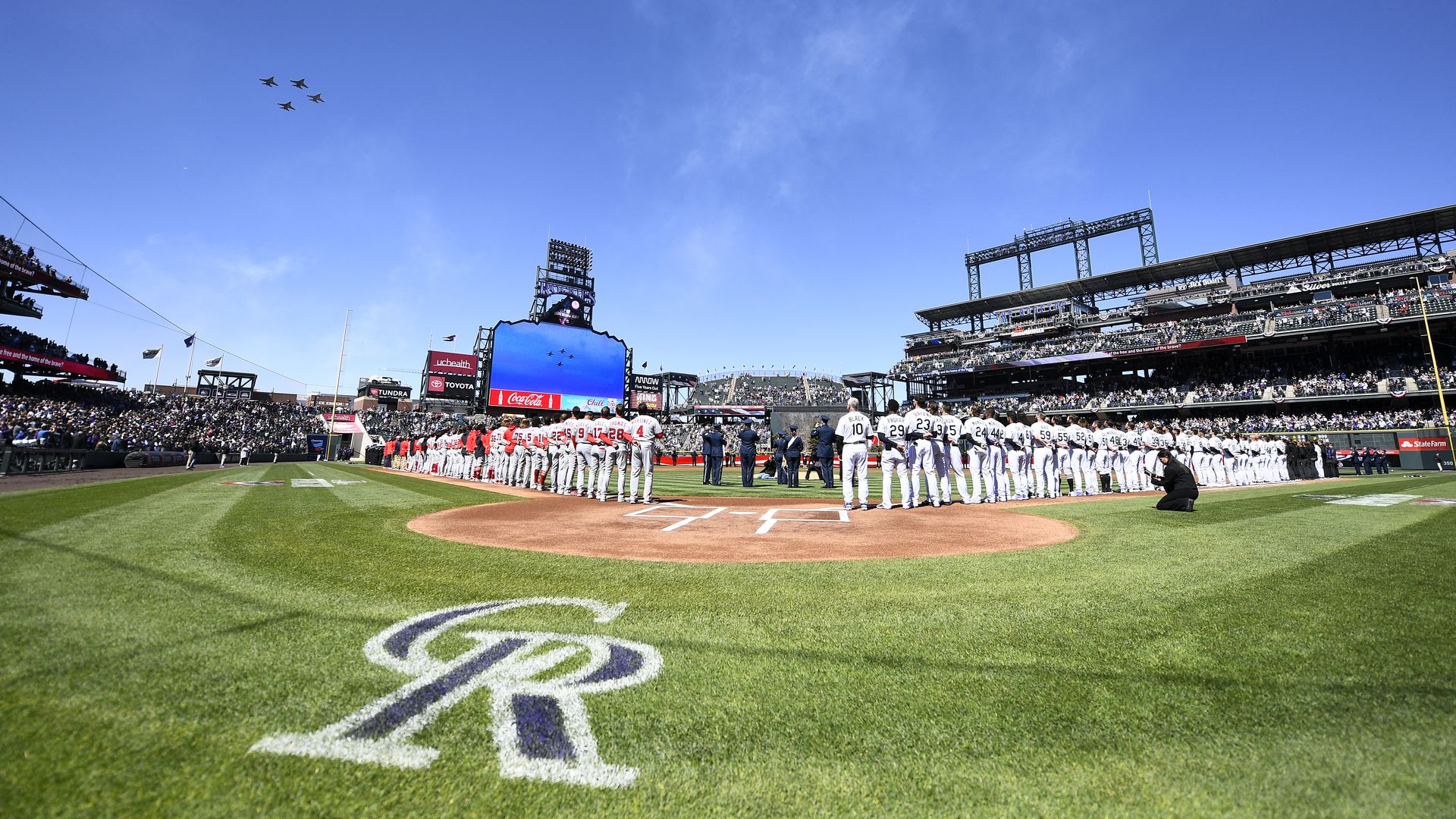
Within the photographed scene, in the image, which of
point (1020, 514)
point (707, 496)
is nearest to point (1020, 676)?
point (1020, 514)

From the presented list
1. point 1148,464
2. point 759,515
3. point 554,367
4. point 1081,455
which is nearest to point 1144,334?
point 1148,464

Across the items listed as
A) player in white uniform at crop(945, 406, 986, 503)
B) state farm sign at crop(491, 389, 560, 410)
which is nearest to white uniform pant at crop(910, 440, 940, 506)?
player in white uniform at crop(945, 406, 986, 503)

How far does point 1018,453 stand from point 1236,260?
46.3 metres

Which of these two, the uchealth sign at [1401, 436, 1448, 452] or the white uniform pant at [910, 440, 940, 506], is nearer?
the white uniform pant at [910, 440, 940, 506]

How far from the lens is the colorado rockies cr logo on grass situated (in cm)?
174

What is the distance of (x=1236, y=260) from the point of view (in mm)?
43656

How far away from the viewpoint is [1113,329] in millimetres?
48938

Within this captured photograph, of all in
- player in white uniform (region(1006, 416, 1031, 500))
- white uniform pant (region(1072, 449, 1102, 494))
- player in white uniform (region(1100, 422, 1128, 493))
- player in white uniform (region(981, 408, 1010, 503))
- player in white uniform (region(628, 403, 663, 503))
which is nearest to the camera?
player in white uniform (region(628, 403, 663, 503))

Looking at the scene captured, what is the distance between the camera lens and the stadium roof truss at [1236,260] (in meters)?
37.7

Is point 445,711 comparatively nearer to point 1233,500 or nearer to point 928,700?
point 928,700

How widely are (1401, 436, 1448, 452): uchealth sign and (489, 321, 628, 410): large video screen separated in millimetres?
42443

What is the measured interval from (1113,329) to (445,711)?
5861cm

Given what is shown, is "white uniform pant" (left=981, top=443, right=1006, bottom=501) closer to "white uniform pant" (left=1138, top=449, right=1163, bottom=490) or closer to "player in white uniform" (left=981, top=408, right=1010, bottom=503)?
"player in white uniform" (left=981, top=408, right=1010, bottom=503)

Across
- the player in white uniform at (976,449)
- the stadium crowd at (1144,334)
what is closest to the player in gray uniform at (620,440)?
the player in white uniform at (976,449)
